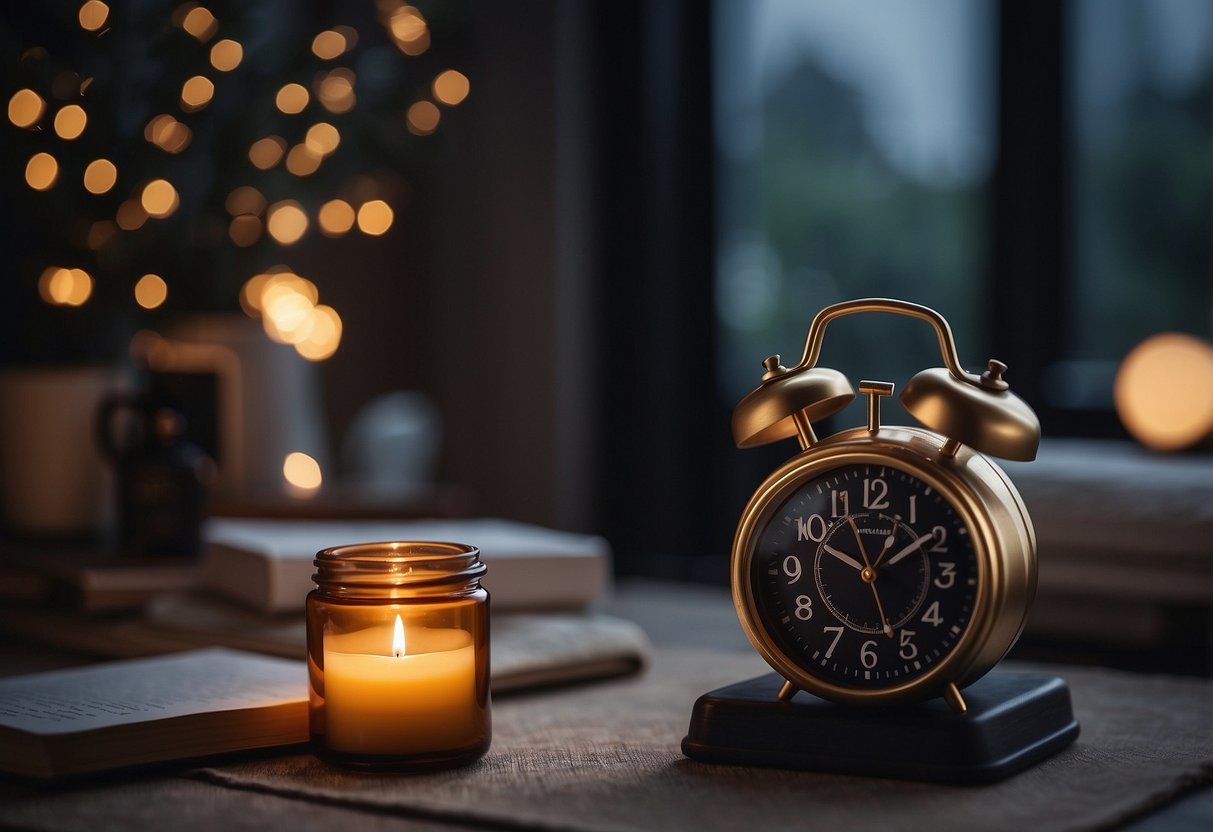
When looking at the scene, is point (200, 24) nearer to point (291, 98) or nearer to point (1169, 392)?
point (291, 98)

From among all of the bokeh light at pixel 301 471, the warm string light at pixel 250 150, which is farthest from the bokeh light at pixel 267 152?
the bokeh light at pixel 301 471

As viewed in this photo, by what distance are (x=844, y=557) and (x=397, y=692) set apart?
0.30 meters

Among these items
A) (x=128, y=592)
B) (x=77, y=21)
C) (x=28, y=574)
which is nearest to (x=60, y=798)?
(x=128, y=592)

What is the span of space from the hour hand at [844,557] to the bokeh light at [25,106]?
1095 millimetres

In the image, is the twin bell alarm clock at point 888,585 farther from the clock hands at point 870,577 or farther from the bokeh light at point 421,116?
the bokeh light at point 421,116

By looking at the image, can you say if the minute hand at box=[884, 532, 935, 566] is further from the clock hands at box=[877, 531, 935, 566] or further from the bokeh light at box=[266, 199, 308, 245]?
the bokeh light at box=[266, 199, 308, 245]

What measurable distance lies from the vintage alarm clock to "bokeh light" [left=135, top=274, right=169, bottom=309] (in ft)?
3.51

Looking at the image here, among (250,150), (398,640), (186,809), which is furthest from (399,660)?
(250,150)

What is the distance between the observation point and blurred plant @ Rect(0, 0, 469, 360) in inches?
63.0

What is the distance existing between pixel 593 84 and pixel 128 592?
72.5 inches

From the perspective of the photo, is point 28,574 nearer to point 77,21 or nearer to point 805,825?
point 77,21

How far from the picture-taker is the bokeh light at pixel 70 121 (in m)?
1.57

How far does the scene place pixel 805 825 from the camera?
763 mm

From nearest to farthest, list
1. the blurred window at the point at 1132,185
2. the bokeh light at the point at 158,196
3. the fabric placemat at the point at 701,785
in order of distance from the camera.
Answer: the fabric placemat at the point at 701,785
the bokeh light at the point at 158,196
the blurred window at the point at 1132,185
